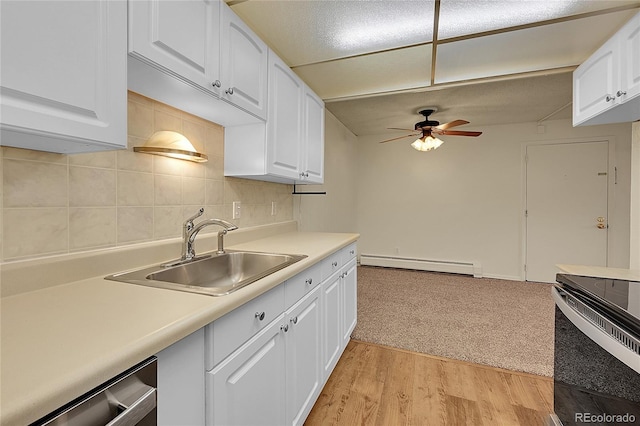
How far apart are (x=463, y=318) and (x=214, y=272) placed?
8.32 feet

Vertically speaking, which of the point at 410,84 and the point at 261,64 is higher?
the point at 410,84

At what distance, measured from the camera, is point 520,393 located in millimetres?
1755

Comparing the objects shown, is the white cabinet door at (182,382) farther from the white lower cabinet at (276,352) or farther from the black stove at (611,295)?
the black stove at (611,295)

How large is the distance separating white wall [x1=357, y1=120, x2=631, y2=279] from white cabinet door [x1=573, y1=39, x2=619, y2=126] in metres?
2.43

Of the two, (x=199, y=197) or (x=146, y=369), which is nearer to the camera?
(x=146, y=369)

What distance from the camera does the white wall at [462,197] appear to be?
3822 millimetres

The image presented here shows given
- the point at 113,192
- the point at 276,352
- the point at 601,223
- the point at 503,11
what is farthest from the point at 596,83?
the point at 601,223

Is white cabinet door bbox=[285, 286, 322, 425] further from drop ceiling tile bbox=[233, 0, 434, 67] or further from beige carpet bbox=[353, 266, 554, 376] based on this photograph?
drop ceiling tile bbox=[233, 0, 434, 67]

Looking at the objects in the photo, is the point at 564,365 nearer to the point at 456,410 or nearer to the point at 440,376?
the point at 456,410

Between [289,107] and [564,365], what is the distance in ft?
6.68

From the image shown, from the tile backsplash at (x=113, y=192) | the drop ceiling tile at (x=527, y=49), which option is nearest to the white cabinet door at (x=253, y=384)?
the tile backsplash at (x=113, y=192)

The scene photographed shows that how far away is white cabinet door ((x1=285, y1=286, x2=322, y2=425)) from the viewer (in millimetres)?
1228

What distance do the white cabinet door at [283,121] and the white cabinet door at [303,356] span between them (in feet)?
2.82

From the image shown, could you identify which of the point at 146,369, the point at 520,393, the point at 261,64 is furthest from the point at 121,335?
the point at 520,393
